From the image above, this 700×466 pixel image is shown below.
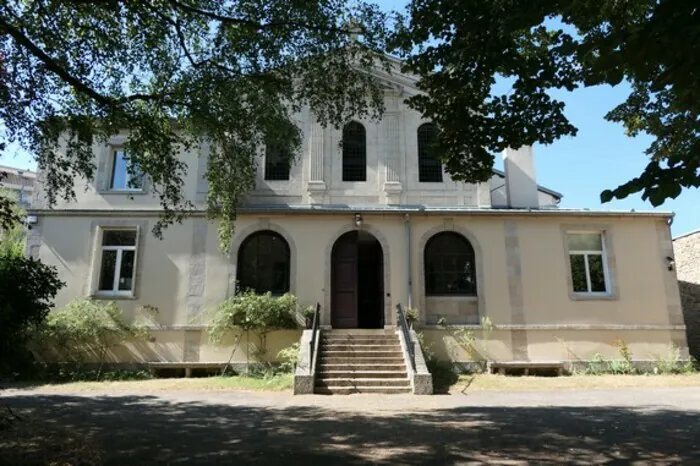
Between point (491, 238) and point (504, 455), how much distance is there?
31.9 feet

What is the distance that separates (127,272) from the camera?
14391mm

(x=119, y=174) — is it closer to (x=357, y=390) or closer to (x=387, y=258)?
(x=387, y=258)

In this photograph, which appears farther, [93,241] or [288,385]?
[93,241]

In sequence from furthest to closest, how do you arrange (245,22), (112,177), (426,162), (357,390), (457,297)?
(426,162) → (112,177) → (457,297) → (357,390) → (245,22)

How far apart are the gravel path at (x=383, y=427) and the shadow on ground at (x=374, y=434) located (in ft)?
0.04

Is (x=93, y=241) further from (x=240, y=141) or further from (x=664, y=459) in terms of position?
(x=664, y=459)

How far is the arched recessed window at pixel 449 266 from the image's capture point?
14.4 metres

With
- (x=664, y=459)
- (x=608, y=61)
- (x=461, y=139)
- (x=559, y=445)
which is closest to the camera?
(x=608, y=61)

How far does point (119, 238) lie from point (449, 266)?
968 cm

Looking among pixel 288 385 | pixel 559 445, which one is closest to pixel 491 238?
pixel 288 385

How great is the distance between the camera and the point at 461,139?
21.4 ft

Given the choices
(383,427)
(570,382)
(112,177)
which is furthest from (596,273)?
(112,177)

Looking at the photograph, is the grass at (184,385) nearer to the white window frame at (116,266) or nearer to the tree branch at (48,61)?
the white window frame at (116,266)

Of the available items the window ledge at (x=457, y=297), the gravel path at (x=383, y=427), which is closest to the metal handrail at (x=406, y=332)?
the window ledge at (x=457, y=297)
